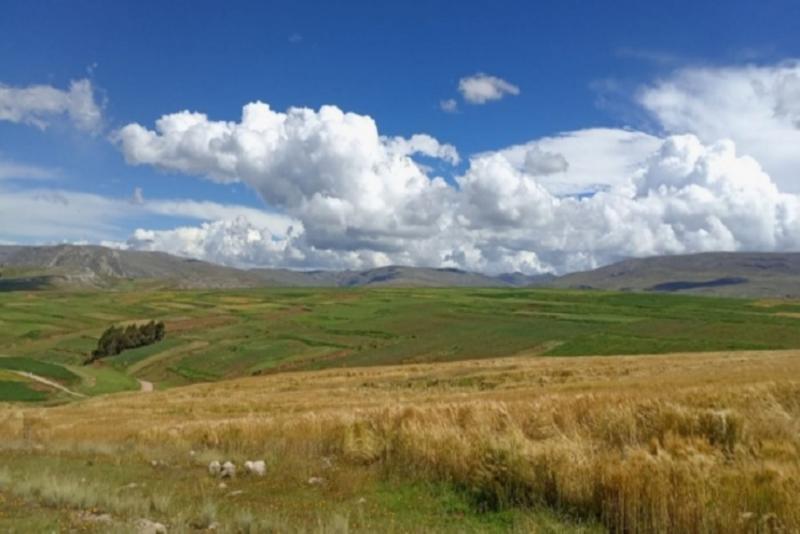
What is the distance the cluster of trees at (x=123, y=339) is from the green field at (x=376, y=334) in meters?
3.53

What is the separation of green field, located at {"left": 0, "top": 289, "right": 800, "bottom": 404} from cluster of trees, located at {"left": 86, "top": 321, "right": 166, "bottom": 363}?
3.53 metres

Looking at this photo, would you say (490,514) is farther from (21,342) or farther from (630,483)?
(21,342)

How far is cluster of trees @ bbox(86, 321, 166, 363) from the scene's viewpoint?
123812 millimetres

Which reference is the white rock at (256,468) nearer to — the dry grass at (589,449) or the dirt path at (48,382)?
the dry grass at (589,449)

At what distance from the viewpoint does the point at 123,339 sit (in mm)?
126375

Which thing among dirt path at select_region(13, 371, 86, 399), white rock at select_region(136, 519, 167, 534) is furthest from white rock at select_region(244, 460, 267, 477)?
dirt path at select_region(13, 371, 86, 399)

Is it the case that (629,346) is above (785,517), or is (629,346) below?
below

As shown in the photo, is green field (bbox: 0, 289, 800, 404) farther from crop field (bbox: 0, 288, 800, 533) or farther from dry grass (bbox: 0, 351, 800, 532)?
dry grass (bbox: 0, 351, 800, 532)

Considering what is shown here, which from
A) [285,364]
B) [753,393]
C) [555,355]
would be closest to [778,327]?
[555,355]

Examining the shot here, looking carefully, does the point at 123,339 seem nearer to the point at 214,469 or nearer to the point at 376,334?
the point at 376,334

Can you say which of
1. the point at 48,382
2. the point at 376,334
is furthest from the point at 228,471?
the point at 376,334

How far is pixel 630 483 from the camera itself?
10.1 m

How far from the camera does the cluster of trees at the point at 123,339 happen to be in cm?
12381

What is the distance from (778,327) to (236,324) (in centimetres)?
10730
